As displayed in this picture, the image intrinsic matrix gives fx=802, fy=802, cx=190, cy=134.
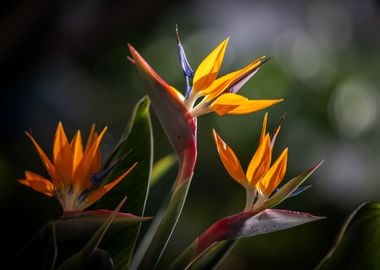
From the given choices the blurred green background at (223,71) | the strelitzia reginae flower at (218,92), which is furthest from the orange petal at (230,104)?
the blurred green background at (223,71)

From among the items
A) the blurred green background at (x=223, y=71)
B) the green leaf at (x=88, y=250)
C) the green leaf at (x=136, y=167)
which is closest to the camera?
the green leaf at (x=88, y=250)

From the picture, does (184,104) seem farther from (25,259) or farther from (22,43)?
(22,43)

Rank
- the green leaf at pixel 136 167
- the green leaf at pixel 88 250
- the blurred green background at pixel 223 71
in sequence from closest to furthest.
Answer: the green leaf at pixel 88 250
the green leaf at pixel 136 167
the blurred green background at pixel 223 71

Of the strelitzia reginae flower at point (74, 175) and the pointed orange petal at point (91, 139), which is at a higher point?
the pointed orange petal at point (91, 139)

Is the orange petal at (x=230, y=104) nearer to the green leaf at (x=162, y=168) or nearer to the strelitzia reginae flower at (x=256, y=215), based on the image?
the strelitzia reginae flower at (x=256, y=215)

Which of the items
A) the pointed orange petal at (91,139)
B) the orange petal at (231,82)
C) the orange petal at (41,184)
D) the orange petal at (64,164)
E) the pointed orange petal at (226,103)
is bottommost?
the orange petal at (41,184)
